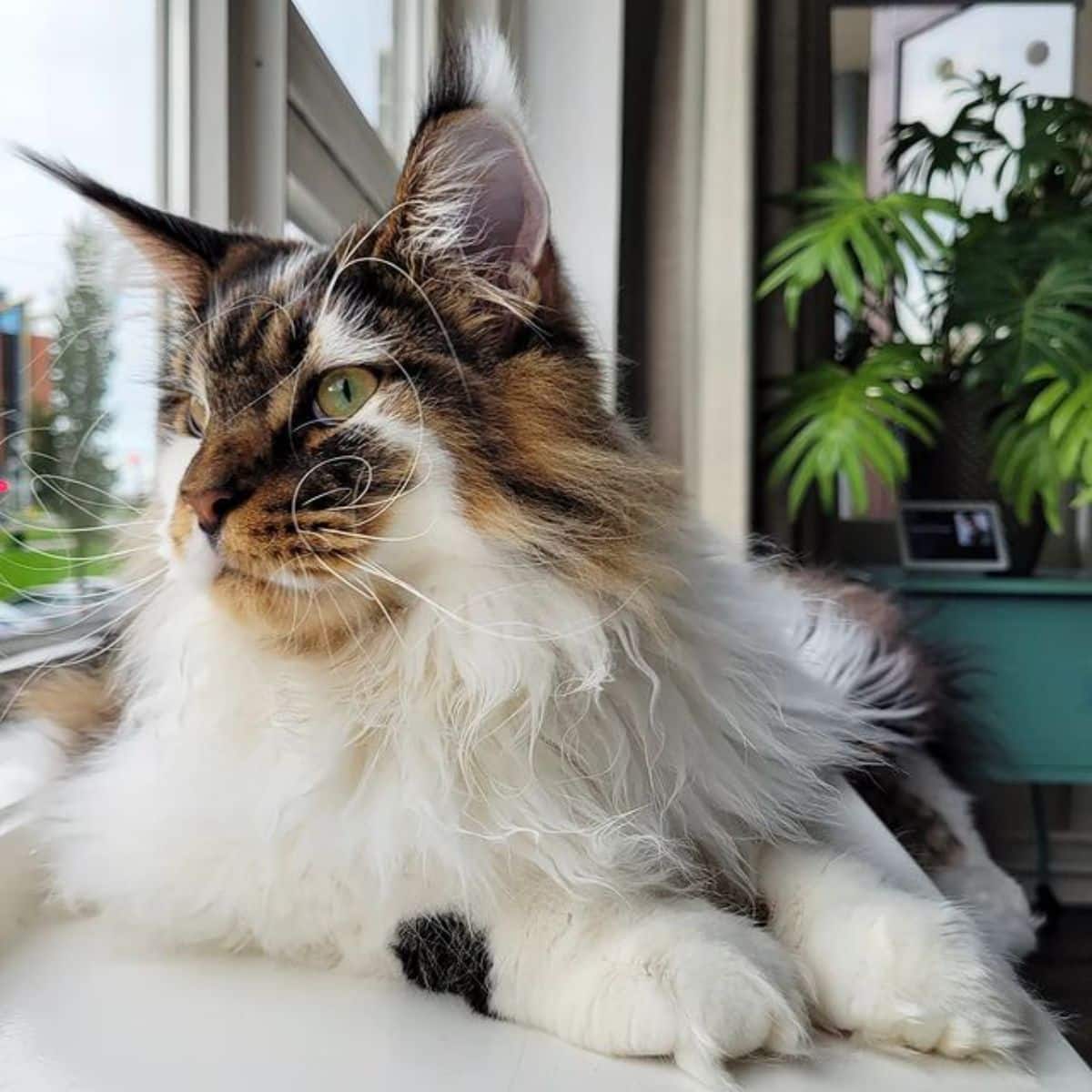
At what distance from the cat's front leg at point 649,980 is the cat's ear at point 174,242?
22.0 inches

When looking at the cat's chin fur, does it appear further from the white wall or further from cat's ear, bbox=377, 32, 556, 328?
the white wall

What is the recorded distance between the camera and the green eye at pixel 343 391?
0.79 metres

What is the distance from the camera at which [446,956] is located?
745 millimetres

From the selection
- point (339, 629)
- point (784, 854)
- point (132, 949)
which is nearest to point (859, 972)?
point (784, 854)

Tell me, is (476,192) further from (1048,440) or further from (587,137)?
(1048,440)

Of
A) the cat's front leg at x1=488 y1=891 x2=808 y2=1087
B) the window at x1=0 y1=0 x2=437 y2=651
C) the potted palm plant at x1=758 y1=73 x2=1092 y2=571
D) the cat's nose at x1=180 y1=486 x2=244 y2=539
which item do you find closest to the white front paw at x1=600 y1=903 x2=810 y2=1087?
the cat's front leg at x1=488 y1=891 x2=808 y2=1087

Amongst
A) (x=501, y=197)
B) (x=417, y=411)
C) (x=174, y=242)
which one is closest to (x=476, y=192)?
(x=501, y=197)

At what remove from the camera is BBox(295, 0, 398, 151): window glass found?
1695 millimetres

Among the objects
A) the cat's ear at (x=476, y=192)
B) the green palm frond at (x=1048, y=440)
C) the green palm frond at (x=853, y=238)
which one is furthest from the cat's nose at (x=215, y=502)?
the green palm frond at (x=1048, y=440)

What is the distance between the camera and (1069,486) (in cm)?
304

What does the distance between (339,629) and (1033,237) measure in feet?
7.26

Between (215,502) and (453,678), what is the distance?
0.64ft

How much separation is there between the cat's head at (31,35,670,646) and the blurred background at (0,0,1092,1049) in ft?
0.72

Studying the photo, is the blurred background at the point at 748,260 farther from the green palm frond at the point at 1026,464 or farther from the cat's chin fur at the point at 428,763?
the cat's chin fur at the point at 428,763
